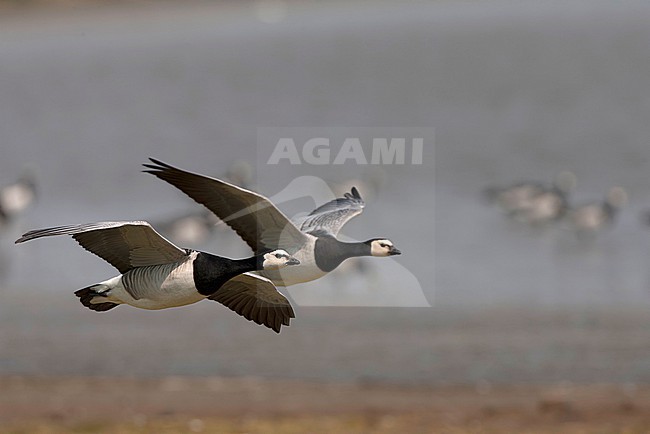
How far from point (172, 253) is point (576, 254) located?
12.9m

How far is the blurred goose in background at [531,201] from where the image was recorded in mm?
18516

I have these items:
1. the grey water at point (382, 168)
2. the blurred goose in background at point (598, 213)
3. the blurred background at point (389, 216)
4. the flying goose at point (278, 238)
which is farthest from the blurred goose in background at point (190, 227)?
the flying goose at point (278, 238)

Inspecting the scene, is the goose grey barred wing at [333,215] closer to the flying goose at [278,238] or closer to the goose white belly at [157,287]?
the flying goose at [278,238]

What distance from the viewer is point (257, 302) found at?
7238 mm

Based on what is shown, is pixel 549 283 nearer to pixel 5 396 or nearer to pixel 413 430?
pixel 413 430

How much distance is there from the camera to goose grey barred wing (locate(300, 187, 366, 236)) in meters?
7.91

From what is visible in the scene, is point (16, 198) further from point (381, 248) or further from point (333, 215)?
point (381, 248)

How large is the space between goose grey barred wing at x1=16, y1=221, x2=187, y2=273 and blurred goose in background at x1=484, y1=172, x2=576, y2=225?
12.8 metres

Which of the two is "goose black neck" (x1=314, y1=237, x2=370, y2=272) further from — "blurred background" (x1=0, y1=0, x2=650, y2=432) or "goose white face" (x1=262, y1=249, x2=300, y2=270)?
"blurred background" (x1=0, y1=0, x2=650, y2=432)

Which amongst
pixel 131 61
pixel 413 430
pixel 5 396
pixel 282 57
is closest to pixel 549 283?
pixel 413 430

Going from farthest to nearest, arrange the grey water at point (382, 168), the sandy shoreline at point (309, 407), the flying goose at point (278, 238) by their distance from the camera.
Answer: the grey water at point (382, 168)
the sandy shoreline at point (309, 407)
the flying goose at point (278, 238)

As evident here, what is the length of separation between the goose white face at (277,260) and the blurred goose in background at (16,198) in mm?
14926

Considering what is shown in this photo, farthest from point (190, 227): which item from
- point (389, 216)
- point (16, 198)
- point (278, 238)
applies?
point (278, 238)

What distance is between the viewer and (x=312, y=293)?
18.1 meters
